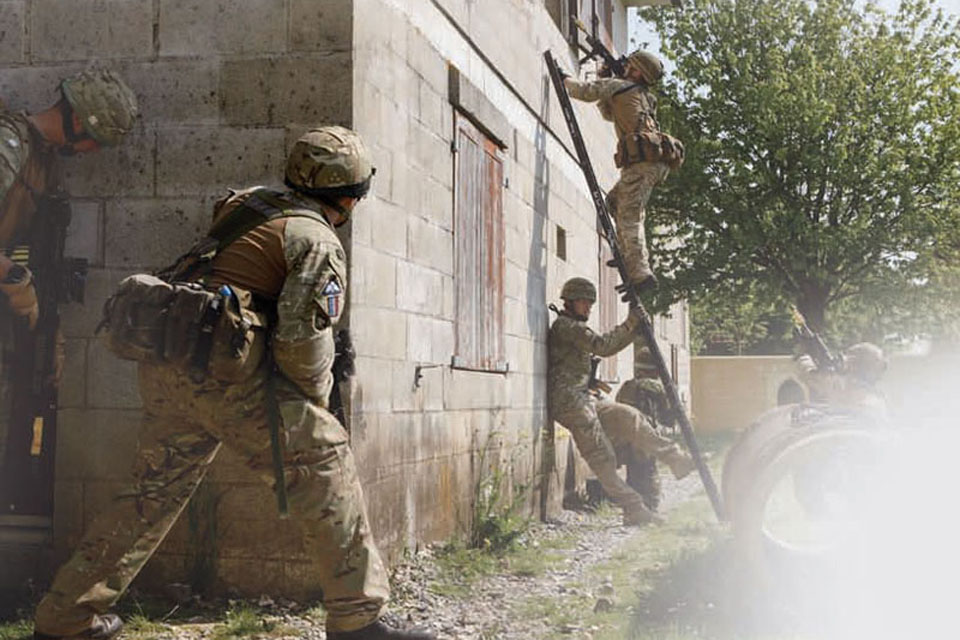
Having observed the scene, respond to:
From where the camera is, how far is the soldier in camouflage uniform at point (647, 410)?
27.8 feet

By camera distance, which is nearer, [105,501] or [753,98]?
[105,501]

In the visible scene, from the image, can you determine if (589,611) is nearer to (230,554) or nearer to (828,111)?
(230,554)

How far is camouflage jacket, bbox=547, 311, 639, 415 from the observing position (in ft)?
26.5

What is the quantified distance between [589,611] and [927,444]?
1.71 m

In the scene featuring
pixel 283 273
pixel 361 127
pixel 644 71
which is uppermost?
pixel 644 71

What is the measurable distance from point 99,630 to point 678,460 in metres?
5.19

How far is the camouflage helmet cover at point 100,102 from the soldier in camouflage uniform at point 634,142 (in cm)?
451

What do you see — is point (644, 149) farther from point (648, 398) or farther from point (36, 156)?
point (36, 156)

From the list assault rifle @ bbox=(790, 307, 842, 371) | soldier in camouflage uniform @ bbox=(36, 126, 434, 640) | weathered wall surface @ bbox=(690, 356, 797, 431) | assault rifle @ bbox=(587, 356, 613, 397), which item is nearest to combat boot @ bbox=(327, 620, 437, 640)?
soldier in camouflage uniform @ bbox=(36, 126, 434, 640)

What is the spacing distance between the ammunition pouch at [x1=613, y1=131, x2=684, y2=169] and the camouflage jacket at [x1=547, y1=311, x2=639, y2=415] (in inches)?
54.2

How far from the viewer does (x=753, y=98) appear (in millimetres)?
16406

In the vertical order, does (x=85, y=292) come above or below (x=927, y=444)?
above

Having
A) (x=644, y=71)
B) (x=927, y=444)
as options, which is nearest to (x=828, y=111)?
(x=644, y=71)

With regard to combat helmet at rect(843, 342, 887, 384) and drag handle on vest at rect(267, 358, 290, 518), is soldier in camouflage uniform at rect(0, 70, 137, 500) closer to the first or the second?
drag handle on vest at rect(267, 358, 290, 518)
